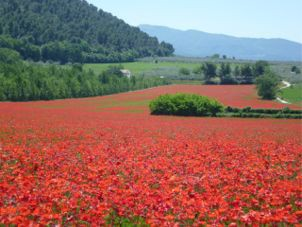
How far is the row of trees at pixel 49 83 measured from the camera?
80688 millimetres

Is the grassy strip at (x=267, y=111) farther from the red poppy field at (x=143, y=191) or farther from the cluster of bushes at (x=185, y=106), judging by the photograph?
the red poppy field at (x=143, y=191)

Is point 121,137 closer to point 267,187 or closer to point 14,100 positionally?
point 267,187

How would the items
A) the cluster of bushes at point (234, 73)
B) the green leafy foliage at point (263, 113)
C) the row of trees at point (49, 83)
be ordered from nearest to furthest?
the green leafy foliage at point (263, 113), the row of trees at point (49, 83), the cluster of bushes at point (234, 73)

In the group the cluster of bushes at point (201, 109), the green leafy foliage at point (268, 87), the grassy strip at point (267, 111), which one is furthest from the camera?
the green leafy foliage at point (268, 87)

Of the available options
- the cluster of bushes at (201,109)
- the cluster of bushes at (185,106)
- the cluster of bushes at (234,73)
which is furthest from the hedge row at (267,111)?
the cluster of bushes at (234,73)

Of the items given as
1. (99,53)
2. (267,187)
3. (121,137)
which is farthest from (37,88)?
(99,53)

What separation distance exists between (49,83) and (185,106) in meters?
34.0

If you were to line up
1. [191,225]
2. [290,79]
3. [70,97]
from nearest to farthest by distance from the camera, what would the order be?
[191,225]
[70,97]
[290,79]

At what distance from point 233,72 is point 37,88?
74.0 metres

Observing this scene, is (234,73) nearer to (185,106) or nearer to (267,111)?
(267,111)

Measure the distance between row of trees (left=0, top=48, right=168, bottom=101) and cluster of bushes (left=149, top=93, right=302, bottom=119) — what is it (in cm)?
2772

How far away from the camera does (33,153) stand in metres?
15.5

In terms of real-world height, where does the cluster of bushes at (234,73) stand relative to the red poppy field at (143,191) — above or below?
below

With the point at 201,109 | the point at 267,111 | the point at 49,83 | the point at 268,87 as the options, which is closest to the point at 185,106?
the point at 201,109
